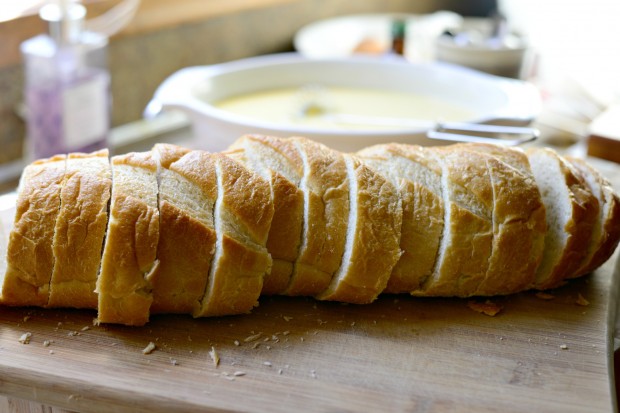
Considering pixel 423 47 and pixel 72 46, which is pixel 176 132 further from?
pixel 423 47

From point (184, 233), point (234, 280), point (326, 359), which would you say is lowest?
point (326, 359)

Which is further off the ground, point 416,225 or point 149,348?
point 416,225

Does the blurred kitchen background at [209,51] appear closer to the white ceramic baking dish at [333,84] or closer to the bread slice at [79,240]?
the white ceramic baking dish at [333,84]

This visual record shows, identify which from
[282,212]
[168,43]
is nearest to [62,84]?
[168,43]

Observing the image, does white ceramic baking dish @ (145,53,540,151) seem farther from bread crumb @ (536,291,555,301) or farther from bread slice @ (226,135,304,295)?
bread crumb @ (536,291,555,301)

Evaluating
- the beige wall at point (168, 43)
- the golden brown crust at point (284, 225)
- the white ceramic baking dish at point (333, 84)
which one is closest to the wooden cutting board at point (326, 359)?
the golden brown crust at point (284, 225)

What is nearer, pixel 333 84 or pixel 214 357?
pixel 214 357

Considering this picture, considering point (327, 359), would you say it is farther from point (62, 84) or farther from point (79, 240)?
point (62, 84)
